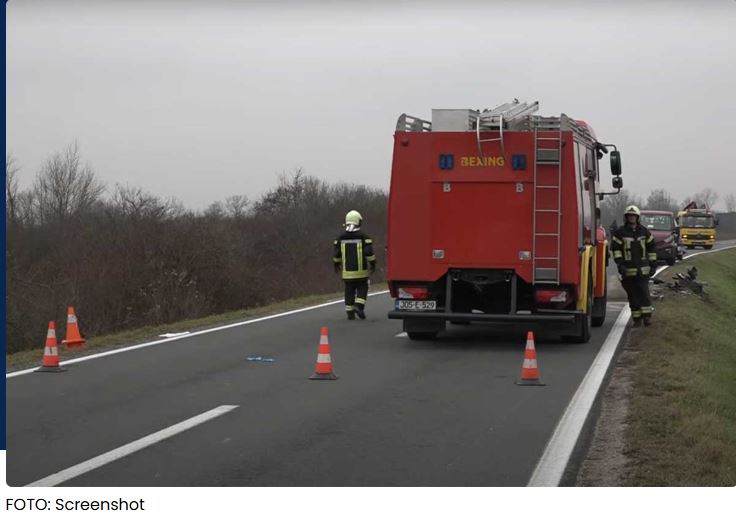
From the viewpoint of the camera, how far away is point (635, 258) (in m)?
16.3

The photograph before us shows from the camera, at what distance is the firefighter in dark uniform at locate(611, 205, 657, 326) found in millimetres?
16234

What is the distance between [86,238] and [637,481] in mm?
28464

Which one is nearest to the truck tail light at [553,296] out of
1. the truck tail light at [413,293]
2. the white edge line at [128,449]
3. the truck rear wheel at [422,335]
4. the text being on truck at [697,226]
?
the truck tail light at [413,293]

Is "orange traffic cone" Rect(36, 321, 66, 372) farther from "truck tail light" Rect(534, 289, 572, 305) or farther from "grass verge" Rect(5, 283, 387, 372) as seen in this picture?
"truck tail light" Rect(534, 289, 572, 305)

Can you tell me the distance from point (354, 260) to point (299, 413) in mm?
8403

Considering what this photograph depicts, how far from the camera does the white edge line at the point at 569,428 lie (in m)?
6.82

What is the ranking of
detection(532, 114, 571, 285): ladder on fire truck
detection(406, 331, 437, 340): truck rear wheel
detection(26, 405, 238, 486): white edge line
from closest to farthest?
detection(26, 405, 238, 486): white edge line < detection(532, 114, 571, 285): ladder on fire truck < detection(406, 331, 437, 340): truck rear wheel

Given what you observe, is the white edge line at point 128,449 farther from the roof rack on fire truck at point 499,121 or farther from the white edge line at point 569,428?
the roof rack on fire truck at point 499,121

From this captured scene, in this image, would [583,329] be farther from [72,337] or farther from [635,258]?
[72,337]

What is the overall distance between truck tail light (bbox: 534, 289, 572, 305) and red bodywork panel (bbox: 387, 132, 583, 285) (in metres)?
0.23

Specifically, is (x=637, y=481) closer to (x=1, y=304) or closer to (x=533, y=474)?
(x=533, y=474)

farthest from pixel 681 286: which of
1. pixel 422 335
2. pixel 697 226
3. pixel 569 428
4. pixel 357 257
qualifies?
pixel 697 226

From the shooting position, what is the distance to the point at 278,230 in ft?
160

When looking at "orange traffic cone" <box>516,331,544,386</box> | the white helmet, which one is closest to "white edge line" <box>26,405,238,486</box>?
"orange traffic cone" <box>516,331,544,386</box>
